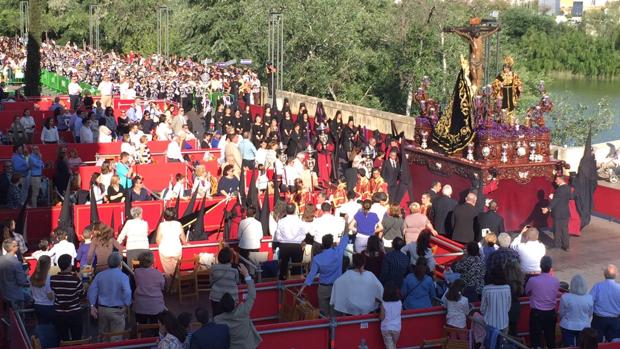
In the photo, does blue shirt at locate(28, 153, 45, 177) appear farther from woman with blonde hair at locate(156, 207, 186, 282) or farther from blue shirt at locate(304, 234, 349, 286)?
blue shirt at locate(304, 234, 349, 286)

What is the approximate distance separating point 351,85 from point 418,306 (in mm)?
38377

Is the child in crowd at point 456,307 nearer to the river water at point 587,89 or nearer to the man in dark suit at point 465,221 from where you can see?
the man in dark suit at point 465,221

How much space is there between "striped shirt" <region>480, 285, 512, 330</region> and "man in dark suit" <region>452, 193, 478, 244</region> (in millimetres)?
4888

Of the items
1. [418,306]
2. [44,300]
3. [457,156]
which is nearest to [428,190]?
[457,156]

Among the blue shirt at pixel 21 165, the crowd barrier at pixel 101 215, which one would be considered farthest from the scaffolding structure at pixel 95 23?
the crowd barrier at pixel 101 215

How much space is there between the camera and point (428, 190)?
2067 centimetres

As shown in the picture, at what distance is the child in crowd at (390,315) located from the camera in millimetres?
10930

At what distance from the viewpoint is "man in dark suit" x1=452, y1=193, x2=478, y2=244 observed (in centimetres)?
1596

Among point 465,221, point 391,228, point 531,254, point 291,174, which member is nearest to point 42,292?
point 391,228

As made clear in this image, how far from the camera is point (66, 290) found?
11.0m

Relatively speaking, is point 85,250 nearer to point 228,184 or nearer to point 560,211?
point 228,184

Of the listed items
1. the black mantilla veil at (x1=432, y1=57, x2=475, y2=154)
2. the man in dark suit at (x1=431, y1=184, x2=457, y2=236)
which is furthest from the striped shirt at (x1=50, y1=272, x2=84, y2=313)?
the black mantilla veil at (x1=432, y1=57, x2=475, y2=154)

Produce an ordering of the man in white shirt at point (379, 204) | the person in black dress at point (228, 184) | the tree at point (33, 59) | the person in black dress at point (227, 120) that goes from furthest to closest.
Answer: the tree at point (33, 59), the person in black dress at point (227, 120), the person in black dress at point (228, 184), the man in white shirt at point (379, 204)

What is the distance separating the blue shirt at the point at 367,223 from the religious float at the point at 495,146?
4551 millimetres
